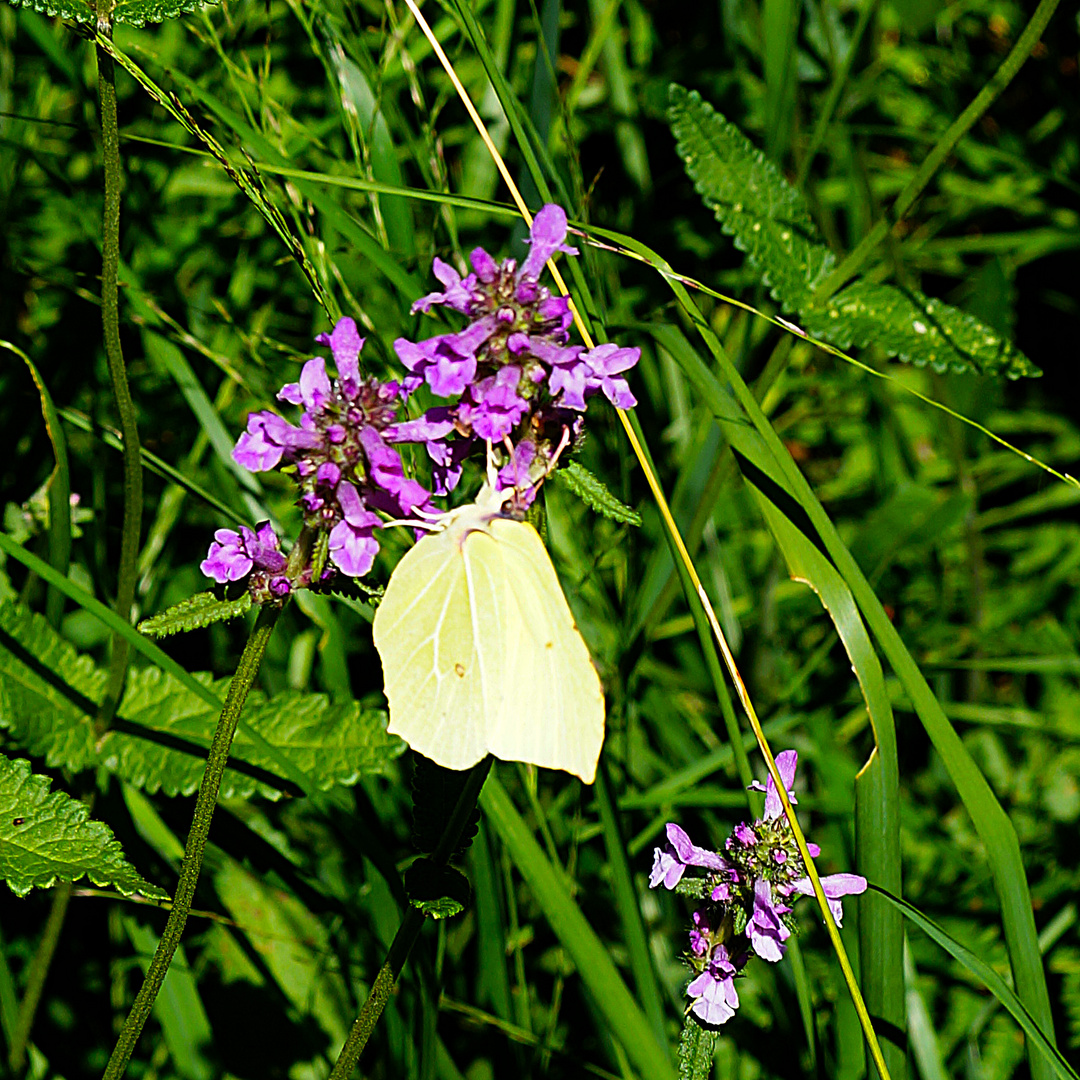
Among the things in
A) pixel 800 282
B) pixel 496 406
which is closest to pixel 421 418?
pixel 496 406

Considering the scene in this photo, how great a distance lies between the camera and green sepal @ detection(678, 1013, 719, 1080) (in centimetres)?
146

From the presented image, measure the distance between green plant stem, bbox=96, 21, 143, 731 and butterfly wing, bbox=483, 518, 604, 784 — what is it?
0.64m

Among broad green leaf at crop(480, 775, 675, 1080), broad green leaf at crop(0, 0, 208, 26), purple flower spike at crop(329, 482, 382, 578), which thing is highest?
broad green leaf at crop(0, 0, 208, 26)

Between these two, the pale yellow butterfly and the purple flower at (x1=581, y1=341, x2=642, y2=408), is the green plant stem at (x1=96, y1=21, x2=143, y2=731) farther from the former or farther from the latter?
the purple flower at (x1=581, y1=341, x2=642, y2=408)

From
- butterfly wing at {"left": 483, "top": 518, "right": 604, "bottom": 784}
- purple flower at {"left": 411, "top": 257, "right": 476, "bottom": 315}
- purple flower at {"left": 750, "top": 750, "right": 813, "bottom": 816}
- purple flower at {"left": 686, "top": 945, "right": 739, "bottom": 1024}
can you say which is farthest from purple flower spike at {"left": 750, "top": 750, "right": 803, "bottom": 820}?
purple flower at {"left": 411, "top": 257, "right": 476, "bottom": 315}

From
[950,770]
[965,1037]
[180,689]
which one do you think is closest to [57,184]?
[180,689]

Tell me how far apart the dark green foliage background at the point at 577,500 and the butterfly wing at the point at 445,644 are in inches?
22.8

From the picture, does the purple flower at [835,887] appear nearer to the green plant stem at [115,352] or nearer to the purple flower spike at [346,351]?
the purple flower spike at [346,351]

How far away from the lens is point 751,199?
88.8 inches

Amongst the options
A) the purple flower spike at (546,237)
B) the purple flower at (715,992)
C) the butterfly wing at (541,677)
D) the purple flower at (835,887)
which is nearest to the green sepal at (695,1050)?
the purple flower at (715,992)

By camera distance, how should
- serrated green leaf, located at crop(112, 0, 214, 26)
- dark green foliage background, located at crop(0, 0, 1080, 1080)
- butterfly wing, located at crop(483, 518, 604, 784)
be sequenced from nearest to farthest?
butterfly wing, located at crop(483, 518, 604, 784)
serrated green leaf, located at crop(112, 0, 214, 26)
dark green foliage background, located at crop(0, 0, 1080, 1080)

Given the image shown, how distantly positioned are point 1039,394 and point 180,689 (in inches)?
121

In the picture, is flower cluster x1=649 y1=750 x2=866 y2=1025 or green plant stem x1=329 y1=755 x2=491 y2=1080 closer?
green plant stem x1=329 y1=755 x2=491 y2=1080

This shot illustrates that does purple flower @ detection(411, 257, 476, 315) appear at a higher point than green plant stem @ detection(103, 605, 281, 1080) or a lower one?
higher
